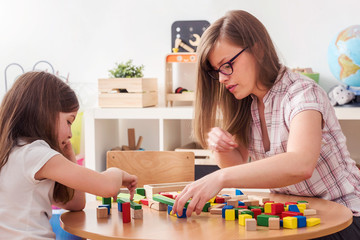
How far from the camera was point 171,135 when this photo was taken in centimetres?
345

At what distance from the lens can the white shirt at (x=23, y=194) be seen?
4.60ft

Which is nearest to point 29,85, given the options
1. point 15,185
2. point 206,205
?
point 15,185

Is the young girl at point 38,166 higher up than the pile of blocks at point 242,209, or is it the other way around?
the young girl at point 38,166

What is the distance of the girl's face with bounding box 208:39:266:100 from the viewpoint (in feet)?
5.40

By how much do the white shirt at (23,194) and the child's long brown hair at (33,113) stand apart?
3.0 inches

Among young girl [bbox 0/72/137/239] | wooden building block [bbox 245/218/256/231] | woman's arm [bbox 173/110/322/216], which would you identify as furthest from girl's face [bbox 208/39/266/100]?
wooden building block [bbox 245/218/256/231]

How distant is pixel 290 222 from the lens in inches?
49.9

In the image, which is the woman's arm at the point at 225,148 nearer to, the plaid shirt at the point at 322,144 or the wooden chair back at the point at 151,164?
the plaid shirt at the point at 322,144

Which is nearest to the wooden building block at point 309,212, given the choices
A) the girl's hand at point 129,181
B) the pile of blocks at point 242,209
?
the pile of blocks at point 242,209

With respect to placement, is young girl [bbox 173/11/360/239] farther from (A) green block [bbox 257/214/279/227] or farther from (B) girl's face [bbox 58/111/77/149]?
(B) girl's face [bbox 58/111/77/149]

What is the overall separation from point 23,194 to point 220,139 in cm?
66

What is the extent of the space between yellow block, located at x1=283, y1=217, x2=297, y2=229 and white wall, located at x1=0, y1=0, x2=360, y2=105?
2.27m

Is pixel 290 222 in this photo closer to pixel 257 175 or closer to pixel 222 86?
pixel 257 175

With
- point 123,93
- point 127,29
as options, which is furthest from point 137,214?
point 127,29
